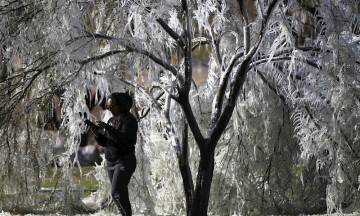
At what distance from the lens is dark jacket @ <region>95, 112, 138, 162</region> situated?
9.56 m

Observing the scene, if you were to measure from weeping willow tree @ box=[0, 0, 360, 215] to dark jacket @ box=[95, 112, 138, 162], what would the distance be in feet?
1.97

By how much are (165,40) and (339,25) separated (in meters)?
2.04

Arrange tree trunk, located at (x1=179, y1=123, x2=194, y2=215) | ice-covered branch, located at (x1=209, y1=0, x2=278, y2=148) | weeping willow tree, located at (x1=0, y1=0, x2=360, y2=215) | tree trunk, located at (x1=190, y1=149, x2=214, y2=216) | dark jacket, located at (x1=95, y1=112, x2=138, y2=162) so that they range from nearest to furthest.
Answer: dark jacket, located at (x1=95, y1=112, x2=138, y2=162) → weeping willow tree, located at (x1=0, y1=0, x2=360, y2=215) → ice-covered branch, located at (x1=209, y1=0, x2=278, y2=148) → tree trunk, located at (x1=190, y1=149, x2=214, y2=216) → tree trunk, located at (x1=179, y1=123, x2=194, y2=215)

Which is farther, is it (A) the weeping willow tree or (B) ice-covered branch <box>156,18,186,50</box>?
(B) ice-covered branch <box>156,18,186,50</box>

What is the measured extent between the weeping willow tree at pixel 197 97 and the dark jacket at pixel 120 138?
23.7 inches

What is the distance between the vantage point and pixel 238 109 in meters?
13.2

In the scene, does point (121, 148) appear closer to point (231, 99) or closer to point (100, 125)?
point (100, 125)

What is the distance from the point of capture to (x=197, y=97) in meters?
13.6

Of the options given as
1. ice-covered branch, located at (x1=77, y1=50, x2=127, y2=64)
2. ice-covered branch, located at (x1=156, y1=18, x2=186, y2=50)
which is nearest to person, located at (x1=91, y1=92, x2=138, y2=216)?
ice-covered branch, located at (x1=77, y1=50, x2=127, y2=64)

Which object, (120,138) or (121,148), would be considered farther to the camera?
(121,148)

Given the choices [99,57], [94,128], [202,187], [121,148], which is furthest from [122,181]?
[202,187]

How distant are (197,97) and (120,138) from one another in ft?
13.8

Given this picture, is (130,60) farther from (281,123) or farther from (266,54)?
(281,123)

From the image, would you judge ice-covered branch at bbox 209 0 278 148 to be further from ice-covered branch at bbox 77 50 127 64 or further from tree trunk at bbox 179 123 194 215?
ice-covered branch at bbox 77 50 127 64
